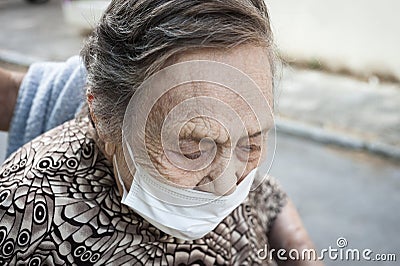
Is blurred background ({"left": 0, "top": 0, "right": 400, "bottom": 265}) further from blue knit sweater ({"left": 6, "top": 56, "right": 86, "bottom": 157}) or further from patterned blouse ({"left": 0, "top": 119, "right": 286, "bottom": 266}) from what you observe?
patterned blouse ({"left": 0, "top": 119, "right": 286, "bottom": 266})

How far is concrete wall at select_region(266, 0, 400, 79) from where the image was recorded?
16.3 ft

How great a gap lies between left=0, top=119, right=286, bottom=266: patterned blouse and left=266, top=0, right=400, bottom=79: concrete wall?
378 centimetres

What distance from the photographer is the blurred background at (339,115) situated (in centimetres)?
310

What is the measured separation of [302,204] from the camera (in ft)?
10.7

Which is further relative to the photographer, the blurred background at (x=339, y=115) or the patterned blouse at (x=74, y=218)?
the blurred background at (x=339, y=115)

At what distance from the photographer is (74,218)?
1223mm

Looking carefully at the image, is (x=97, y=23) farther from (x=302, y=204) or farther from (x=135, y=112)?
(x=302, y=204)

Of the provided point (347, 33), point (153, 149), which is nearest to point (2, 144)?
point (153, 149)

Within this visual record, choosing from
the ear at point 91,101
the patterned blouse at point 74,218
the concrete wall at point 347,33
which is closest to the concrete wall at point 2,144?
the patterned blouse at point 74,218

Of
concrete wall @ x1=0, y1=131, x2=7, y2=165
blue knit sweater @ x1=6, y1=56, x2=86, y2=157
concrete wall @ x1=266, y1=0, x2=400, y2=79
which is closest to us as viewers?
blue knit sweater @ x1=6, y1=56, x2=86, y2=157

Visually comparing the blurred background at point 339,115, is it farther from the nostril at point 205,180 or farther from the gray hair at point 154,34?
the nostril at point 205,180

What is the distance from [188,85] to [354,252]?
208 centimetres

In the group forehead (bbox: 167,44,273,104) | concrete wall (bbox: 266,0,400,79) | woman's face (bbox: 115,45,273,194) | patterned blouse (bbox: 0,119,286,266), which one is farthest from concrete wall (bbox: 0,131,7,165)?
concrete wall (bbox: 266,0,400,79)

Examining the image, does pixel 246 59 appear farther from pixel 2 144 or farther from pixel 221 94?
pixel 2 144
